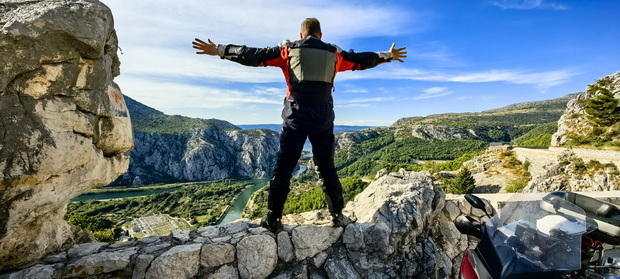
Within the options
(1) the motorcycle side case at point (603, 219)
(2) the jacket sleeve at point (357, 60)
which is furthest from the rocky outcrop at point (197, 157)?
(1) the motorcycle side case at point (603, 219)

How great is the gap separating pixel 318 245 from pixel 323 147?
1396 millimetres

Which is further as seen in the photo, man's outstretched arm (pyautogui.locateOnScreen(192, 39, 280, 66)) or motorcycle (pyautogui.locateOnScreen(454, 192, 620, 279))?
man's outstretched arm (pyautogui.locateOnScreen(192, 39, 280, 66))

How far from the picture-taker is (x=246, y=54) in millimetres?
3162

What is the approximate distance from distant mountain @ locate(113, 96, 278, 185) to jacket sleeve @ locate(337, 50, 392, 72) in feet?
455

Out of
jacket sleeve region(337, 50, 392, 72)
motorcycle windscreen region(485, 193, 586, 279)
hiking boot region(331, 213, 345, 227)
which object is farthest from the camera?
hiking boot region(331, 213, 345, 227)

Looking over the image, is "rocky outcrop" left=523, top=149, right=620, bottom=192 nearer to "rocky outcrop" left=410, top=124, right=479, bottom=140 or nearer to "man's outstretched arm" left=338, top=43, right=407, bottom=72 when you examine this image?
"man's outstretched arm" left=338, top=43, right=407, bottom=72

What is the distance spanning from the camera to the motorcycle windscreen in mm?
2562

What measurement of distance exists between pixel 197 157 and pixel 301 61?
465 feet

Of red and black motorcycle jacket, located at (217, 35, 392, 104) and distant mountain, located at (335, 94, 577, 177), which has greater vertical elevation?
red and black motorcycle jacket, located at (217, 35, 392, 104)

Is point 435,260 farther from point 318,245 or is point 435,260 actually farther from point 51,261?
point 51,261

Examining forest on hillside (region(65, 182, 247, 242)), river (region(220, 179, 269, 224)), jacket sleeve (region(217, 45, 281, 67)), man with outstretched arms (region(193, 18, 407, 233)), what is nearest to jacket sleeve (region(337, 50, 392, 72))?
man with outstretched arms (region(193, 18, 407, 233))

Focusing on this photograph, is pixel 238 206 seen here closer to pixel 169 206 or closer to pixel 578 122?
pixel 169 206

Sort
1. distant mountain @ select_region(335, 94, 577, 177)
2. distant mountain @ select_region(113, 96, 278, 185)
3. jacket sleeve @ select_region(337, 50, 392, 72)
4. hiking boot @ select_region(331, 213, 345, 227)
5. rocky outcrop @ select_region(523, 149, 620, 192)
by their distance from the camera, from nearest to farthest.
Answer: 1. jacket sleeve @ select_region(337, 50, 392, 72)
2. hiking boot @ select_region(331, 213, 345, 227)
3. rocky outcrop @ select_region(523, 149, 620, 192)
4. distant mountain @ select_region(335, 94, 577, 177)
5. distant mountain @ select_region(113, 96, 278, 185)

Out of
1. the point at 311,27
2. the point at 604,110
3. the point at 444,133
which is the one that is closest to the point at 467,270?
the point at 311,27
